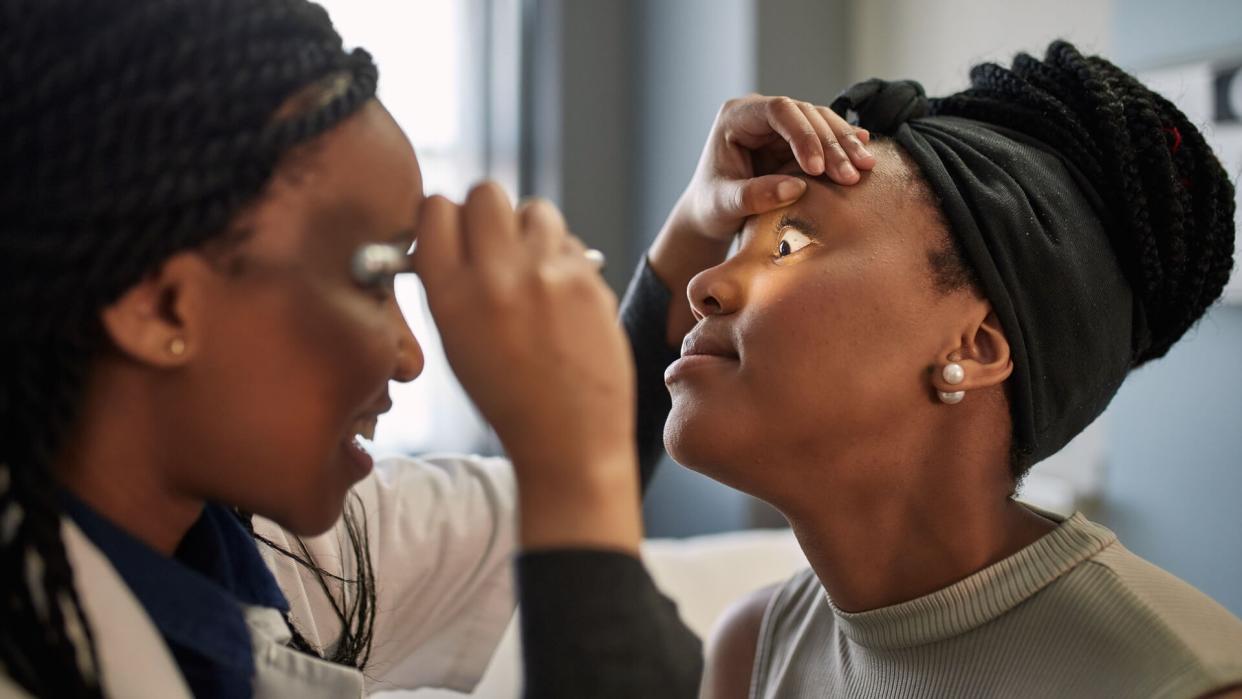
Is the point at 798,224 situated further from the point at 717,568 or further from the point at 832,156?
the point at 717,568

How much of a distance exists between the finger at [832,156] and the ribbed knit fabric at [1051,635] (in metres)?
0.35

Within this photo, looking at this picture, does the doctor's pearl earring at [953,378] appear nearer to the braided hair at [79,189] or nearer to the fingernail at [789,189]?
the fingernail at [789,189]

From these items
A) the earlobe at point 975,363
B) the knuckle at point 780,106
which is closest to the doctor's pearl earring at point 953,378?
the earlobe at point 975,363

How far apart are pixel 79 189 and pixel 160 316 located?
0.28 ft

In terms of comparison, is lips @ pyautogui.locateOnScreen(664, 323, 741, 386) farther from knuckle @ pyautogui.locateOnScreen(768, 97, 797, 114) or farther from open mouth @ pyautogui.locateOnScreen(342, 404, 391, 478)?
open mouth @ pyautogui.locateOnScreen(342, 404, 391, 478)

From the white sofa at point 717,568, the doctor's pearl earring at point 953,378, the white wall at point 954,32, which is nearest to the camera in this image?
the doctor's pearl earring at point 953,378

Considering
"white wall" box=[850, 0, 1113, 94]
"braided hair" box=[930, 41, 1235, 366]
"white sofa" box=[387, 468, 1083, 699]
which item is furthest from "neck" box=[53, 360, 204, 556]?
"white wall" box=[850, 0, 1113, 94]

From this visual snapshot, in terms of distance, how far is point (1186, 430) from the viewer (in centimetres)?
166

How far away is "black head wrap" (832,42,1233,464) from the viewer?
93 centimetres

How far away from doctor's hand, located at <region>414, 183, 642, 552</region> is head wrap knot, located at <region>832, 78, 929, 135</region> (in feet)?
1.71

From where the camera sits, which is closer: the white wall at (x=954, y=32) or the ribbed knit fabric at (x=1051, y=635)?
the ribbed knit fabric at (x=1051, y=635)

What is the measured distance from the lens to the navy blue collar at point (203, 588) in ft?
2.18

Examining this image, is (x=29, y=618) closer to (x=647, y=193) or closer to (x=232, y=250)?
(x=232, y=250)

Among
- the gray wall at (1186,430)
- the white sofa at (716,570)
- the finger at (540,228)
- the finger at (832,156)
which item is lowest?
the white sofa at (716,570)
